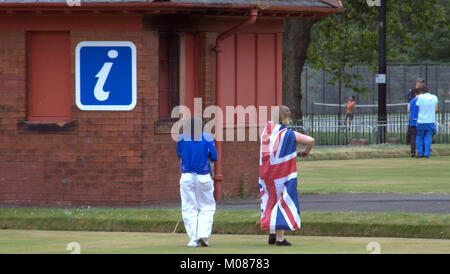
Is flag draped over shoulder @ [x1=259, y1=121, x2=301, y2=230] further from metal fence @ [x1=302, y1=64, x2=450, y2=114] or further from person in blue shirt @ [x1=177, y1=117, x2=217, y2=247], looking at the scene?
metal fence @ [x1=302, y1=64, x2=450, y2=114]

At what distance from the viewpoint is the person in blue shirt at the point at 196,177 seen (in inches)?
493

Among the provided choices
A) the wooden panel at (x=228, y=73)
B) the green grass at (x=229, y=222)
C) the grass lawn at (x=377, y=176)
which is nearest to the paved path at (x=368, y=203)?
the grass lawn at (x=377, y=176)

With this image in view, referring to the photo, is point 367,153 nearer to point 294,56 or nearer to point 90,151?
point 294,56

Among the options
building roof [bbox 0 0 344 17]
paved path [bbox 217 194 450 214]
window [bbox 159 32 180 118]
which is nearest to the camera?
paved path [bbox 217 194 450 214]

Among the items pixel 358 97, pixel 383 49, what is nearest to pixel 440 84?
pixel 358 97

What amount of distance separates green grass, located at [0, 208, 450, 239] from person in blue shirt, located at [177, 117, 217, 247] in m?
1.81

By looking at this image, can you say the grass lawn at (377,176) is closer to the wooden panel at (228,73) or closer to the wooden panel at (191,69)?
the wooden panel at (228,73)

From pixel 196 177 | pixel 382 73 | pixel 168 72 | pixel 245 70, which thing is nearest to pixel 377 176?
pixel 245 70

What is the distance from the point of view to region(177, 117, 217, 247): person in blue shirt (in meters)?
12.5

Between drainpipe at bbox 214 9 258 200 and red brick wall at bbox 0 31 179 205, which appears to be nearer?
red brick wall at bbox 0 31 179 205

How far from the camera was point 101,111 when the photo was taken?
16984 millimetres

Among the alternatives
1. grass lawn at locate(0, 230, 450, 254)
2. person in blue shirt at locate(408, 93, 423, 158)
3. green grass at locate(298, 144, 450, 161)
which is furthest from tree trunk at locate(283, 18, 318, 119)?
grass lawn at locate(0, 230, 450, 254)

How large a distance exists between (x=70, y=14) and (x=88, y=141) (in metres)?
1.99
